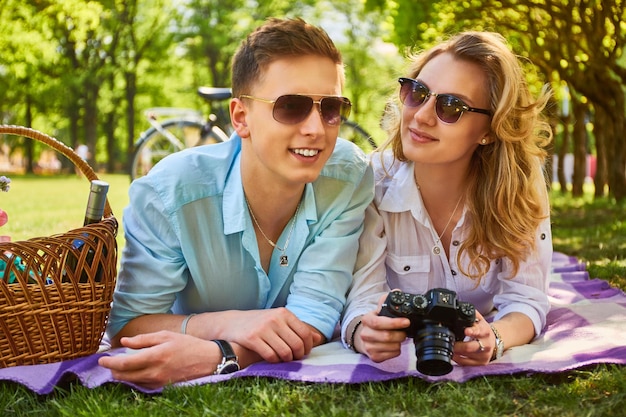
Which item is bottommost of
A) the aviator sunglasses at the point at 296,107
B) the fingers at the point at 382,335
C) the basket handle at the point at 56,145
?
the fingers at the point at 382,335

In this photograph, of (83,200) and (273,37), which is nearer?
(273,37)

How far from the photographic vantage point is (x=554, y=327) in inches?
135

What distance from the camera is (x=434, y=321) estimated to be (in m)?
2.46

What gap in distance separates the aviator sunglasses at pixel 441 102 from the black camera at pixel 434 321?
1.01m

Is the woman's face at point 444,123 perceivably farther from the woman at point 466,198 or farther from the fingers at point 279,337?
the fingers at point 279,337

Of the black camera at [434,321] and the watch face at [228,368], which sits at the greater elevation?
the black camera at [434,321]

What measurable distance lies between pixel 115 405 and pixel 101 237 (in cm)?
77

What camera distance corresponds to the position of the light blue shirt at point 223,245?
302 cm

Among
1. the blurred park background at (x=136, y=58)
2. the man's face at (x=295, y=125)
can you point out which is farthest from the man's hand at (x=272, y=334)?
the blurred park background at (x=136, y=58)

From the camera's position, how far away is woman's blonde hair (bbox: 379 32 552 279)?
3270 millimetres

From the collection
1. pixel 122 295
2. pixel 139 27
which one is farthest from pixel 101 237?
pixel 139 27

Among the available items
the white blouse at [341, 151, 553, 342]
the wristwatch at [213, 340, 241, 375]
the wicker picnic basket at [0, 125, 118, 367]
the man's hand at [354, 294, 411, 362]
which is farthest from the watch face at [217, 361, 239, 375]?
the white blouse at [341, 151, 553, 342]

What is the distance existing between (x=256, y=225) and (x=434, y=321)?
3.45 feet

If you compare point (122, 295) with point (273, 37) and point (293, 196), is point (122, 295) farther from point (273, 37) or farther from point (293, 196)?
point (273, 37)
